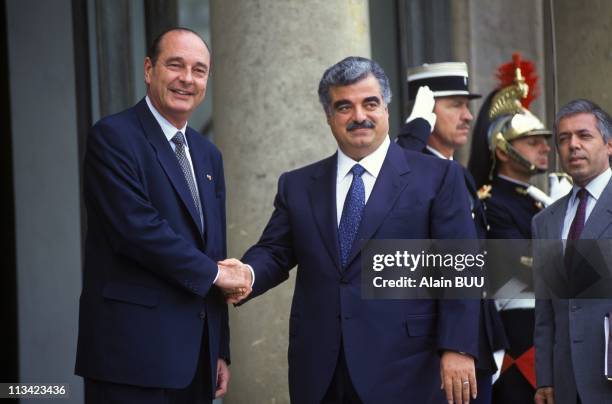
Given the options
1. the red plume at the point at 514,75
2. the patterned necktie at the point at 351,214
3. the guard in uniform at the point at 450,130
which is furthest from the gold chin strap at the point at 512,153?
the patterned necktie at the point at 351,214

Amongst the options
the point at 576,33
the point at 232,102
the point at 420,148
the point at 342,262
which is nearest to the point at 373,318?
the point at 342,262

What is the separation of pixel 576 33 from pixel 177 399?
5.10 metres

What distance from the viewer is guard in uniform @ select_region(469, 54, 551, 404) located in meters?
6.00

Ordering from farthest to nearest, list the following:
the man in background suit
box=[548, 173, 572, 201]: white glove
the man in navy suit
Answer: box=[548, 173, 572, 201]: white glove < the man in background suit < the man in navy suit

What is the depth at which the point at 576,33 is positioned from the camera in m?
8.42

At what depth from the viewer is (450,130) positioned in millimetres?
6031

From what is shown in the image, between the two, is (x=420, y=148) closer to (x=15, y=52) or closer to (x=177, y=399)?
(x=177, y=399)

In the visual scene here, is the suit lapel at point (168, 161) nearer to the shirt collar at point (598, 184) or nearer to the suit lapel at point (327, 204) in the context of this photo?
the suit lapel at point (327, 204)

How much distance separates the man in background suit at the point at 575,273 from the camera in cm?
466

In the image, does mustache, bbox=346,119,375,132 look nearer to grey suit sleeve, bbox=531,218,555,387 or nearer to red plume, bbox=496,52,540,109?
grey suit sleeve, bbox=531,218,555,387

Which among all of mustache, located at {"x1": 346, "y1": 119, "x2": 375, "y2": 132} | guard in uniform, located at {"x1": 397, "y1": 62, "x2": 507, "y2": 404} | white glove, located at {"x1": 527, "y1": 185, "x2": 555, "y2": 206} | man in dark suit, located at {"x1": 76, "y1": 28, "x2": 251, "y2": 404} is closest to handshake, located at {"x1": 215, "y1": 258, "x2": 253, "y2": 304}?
man in dark suit, located at {"x1": 76, "y1": 28, "x2": 251, "y2": 404}

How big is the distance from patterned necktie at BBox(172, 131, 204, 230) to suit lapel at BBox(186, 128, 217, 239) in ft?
0.05

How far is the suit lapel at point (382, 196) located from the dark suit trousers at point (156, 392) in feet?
2.10

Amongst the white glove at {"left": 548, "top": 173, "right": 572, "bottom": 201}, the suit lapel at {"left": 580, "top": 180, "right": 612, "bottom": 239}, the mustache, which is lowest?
the suit lapel at {"left": 580, "top": 180, "right": 612, "bottom": 239}
